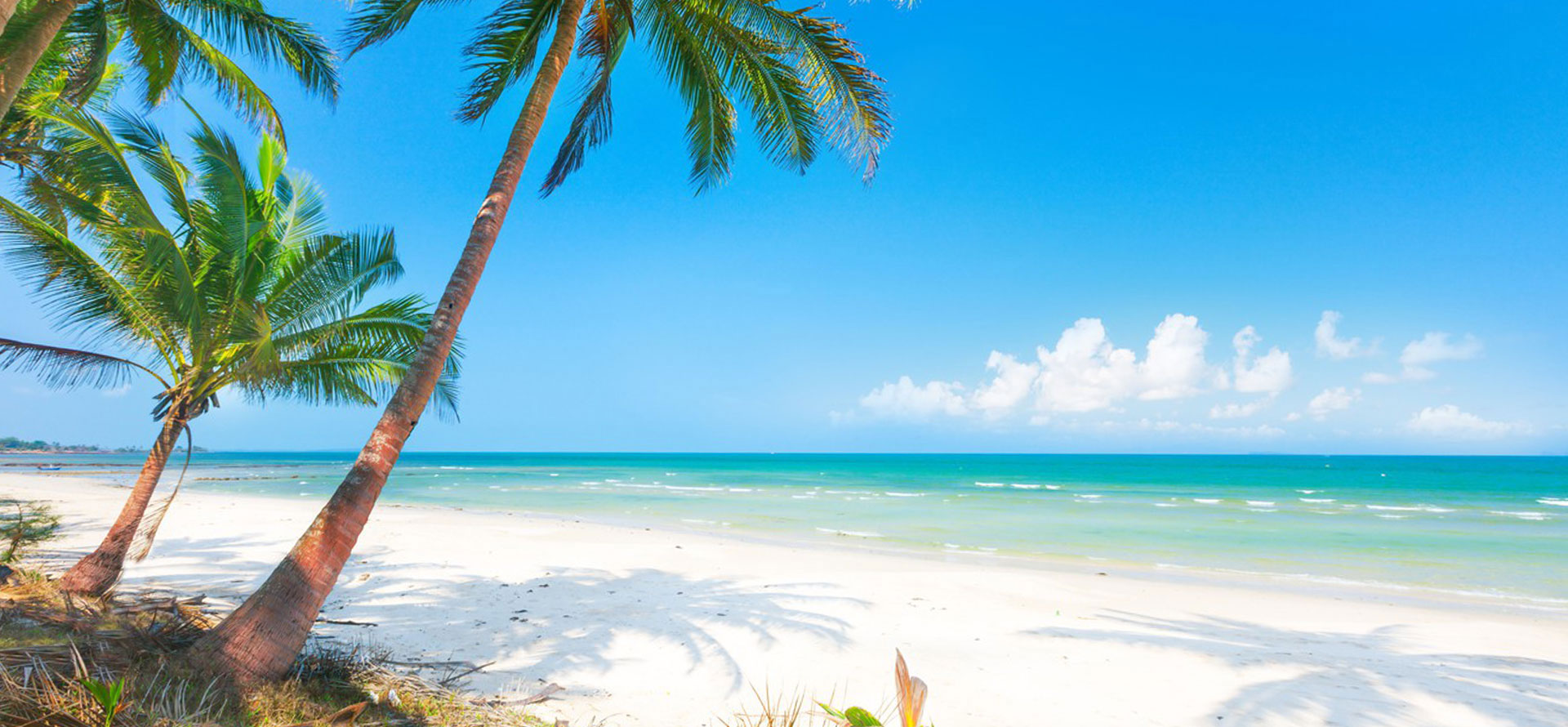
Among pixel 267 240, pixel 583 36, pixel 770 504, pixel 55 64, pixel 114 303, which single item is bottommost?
pixel 770 504

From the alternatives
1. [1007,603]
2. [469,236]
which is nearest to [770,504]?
[1007,603]

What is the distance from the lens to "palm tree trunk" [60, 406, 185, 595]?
5738mm

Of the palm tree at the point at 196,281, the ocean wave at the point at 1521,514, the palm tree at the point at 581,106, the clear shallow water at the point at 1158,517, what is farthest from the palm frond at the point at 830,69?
the ocean wave at the point at 1521,514

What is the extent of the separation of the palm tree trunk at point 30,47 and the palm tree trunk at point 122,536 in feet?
9.88

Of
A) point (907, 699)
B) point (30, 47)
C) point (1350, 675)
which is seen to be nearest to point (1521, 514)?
point (1350, 675)

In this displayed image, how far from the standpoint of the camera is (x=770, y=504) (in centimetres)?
2545

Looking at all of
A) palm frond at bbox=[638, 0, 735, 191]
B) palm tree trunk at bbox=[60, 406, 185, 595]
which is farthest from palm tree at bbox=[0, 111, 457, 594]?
palm frond at bbox=[638, 0, 735, 191]

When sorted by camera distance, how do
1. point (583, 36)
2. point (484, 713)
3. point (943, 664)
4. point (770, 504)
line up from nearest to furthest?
point (484, 713)
point (943, 664)
point (583, 36)
point (770, 504)

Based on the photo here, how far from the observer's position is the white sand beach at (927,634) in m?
4.77

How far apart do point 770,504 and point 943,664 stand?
2020 cm

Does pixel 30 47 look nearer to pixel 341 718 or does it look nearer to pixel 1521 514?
pixel 341 718

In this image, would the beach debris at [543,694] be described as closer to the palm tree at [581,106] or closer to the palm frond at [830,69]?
the palm tree at [581,106]

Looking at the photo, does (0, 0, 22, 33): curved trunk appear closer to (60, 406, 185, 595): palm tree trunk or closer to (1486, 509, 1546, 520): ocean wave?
(60, 406, 185, 595): palm tree trunk

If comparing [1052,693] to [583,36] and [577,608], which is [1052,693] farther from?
[583,36]
